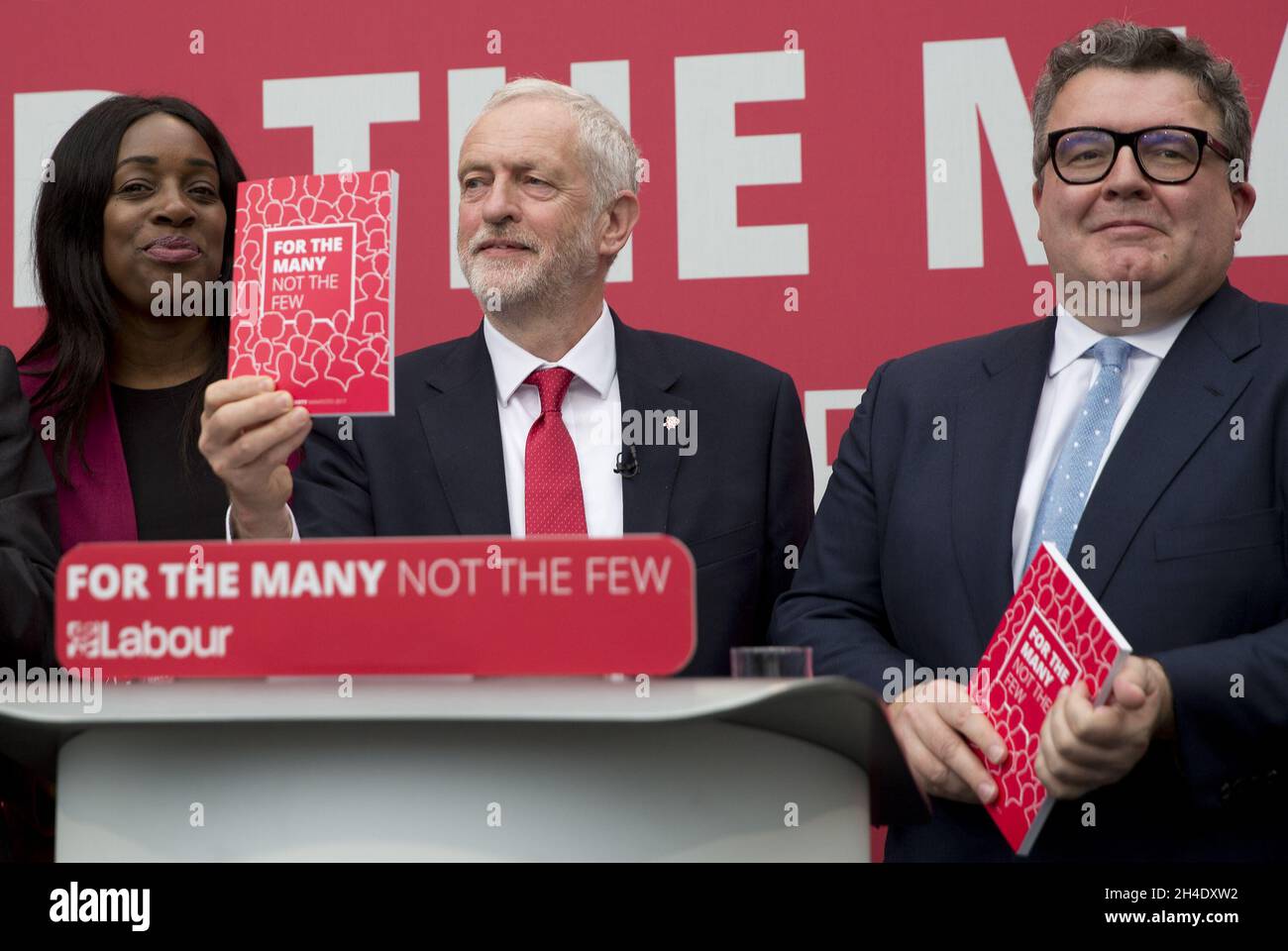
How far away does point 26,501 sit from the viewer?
2.44 meters

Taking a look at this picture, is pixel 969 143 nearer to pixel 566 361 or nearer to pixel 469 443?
pixel 566 361

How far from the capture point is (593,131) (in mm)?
2973

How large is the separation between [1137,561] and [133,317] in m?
1.96

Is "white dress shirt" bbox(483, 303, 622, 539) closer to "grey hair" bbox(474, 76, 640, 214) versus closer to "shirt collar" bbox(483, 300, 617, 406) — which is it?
"shirt collar" bbox(483, 300, 617, 406)

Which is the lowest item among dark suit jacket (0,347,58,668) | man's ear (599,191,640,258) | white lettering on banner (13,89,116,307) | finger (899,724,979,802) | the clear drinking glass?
finger (899,724,979,802)

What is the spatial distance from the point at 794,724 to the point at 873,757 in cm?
11

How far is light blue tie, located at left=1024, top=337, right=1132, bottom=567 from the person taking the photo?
2.24 meters

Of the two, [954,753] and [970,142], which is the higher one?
[970,142]

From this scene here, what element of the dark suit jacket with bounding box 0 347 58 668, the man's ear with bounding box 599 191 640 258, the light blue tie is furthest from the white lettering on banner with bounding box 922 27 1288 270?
the dark suit jacket with bounding box 0 347 58 668

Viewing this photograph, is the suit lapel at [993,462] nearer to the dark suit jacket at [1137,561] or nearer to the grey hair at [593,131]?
the dark suit jacket at [1137,561]

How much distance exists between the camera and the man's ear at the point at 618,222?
3031mm

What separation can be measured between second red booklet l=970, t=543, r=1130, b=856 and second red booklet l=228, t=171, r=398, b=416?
33.0 inches

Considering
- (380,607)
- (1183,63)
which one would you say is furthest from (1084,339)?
(380,607)

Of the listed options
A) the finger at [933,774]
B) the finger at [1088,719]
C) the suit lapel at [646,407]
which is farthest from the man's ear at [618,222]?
the finger at [1088,719]
